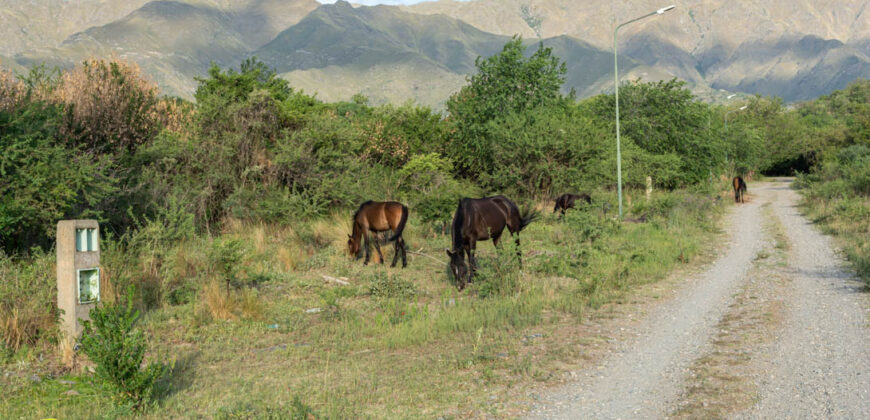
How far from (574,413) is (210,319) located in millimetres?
5976

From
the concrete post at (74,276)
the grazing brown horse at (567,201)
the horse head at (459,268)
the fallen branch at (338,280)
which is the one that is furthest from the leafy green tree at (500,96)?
the concrete post at (74,276)

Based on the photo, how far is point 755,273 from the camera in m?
12.4

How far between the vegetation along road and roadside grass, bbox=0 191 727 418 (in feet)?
2.29

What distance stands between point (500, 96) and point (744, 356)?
22193 mm

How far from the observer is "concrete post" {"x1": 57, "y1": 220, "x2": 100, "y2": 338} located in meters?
7.05

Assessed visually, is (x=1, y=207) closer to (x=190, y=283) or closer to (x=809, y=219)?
(x=190, y=283)

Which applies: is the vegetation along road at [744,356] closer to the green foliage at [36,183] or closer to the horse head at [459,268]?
the horse head at [459,268]

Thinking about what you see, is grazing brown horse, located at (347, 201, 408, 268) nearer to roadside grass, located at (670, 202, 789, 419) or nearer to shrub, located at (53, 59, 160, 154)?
shrub, located at (53, 59, 160, 154)

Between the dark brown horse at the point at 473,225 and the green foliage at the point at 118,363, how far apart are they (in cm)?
604

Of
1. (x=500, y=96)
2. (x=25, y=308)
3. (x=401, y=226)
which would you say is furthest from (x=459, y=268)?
(x=500, y=96)

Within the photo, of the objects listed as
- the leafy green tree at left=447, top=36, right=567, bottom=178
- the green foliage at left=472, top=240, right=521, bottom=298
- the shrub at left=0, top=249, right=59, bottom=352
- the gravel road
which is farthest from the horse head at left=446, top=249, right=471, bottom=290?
the leafy green tree at left=447, top=36, right=567, bottom=178

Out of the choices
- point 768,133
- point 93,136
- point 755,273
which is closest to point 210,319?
point 93,136

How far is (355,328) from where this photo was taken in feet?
28.3

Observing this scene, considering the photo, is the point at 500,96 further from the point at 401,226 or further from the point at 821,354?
the point at 821,354
